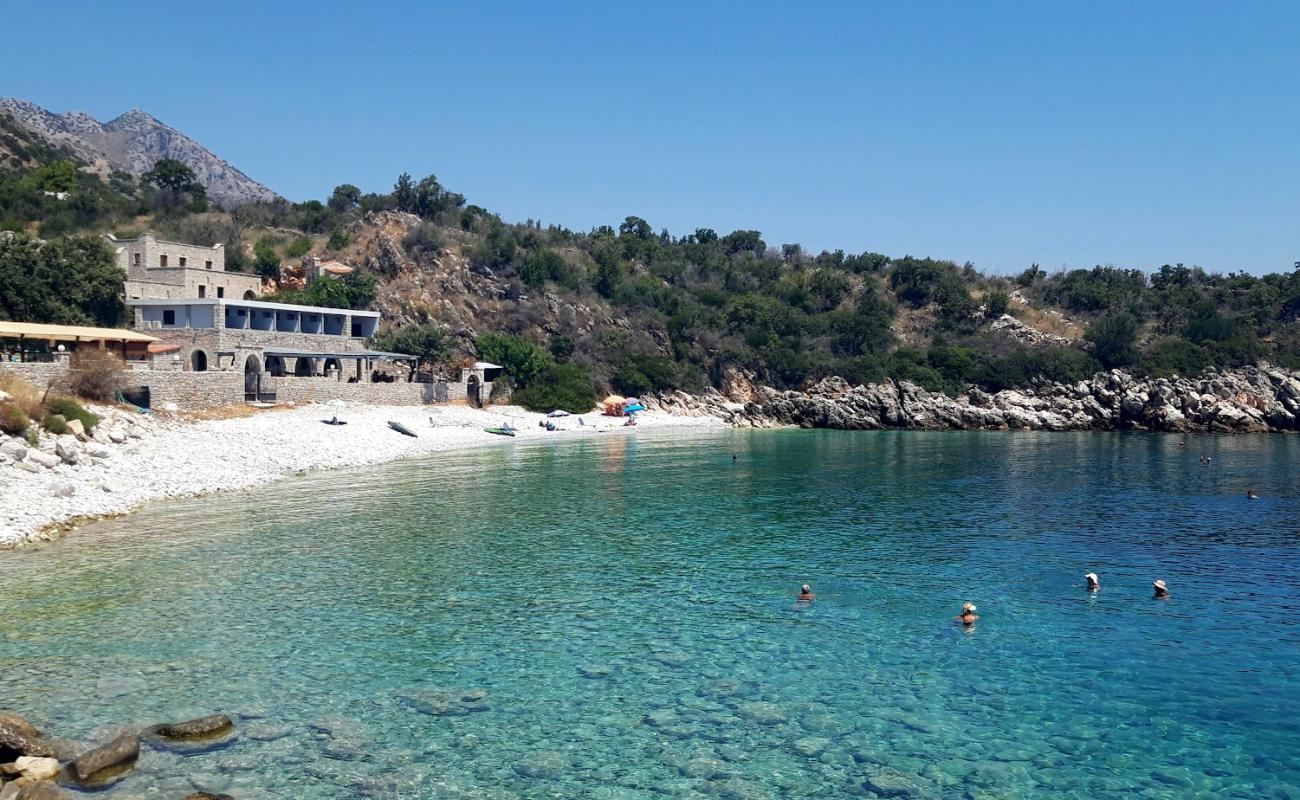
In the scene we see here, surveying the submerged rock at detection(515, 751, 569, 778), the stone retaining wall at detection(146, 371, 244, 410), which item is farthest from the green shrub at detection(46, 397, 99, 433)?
the submerged rock at detection(515, 751, 569, 778)

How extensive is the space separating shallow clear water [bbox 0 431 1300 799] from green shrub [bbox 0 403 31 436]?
246 inches

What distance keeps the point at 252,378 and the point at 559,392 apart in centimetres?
A: 2617

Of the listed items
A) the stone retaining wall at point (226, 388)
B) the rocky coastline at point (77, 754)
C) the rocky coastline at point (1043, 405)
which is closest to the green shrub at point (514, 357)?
the stone retaining wall at point (226, 388)

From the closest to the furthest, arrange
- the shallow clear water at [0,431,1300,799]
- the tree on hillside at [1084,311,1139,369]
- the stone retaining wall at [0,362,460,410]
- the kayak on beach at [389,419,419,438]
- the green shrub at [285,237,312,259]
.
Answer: the shallow clear water at [0,431,1300,799], the stone retaining wall at [0,362,460,410], the kayak on beach at [389,419,419,438], the tree on hillside at [1084,311,1139,369], the green shrub at [285,237,312,259]

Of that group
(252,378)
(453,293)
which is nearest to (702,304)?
(453,293)

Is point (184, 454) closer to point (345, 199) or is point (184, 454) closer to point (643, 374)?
point (643, 374)

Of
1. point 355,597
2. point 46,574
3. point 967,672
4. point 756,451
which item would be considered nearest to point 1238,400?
point 756,451

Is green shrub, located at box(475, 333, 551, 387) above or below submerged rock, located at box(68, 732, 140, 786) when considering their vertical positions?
above

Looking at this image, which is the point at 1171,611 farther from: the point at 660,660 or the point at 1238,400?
the point at 1238,400

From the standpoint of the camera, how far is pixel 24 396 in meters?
34.3

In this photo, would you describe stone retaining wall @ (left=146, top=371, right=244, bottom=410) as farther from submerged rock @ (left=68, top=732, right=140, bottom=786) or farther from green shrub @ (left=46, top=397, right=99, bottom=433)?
submerged rock @ (left=68, top=732, right=140, bottom=786)

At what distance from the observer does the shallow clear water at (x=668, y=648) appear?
1205cm

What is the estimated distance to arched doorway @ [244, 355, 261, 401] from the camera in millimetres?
56969

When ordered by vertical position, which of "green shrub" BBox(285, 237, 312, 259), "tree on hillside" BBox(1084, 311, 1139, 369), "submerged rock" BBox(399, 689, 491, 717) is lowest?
"submerged rock" BBox(399, 689, 491, 717)
